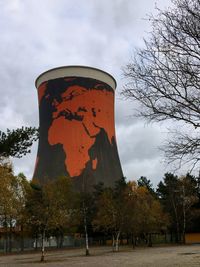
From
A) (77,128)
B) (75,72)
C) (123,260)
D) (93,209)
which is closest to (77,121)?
(77,128)

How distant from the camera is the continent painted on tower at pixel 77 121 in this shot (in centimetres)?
3800

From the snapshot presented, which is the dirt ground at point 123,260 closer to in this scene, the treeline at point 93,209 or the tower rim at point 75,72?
the treeline at point 93,209

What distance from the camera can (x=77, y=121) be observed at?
38125 millimetres

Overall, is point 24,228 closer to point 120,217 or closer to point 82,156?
point 82,156

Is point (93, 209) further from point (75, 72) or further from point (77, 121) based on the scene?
point (75, 72)

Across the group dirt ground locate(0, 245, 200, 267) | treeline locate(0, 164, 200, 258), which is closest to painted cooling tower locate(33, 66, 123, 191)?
treeline locate(0, 164, 200, 258)

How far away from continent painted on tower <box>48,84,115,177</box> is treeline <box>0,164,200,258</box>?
8.76 ft

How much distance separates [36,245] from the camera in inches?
1586

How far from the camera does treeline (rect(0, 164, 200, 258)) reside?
25188mm

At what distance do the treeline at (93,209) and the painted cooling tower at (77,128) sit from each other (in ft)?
5.38

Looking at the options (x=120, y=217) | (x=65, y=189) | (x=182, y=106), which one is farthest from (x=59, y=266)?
(x=65, y=189)

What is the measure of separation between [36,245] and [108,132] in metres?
11.9

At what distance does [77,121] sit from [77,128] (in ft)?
2.40

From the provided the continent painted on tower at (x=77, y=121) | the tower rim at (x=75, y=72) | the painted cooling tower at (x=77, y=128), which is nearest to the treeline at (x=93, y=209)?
the painted cooling tower at (x=77, y=128)
